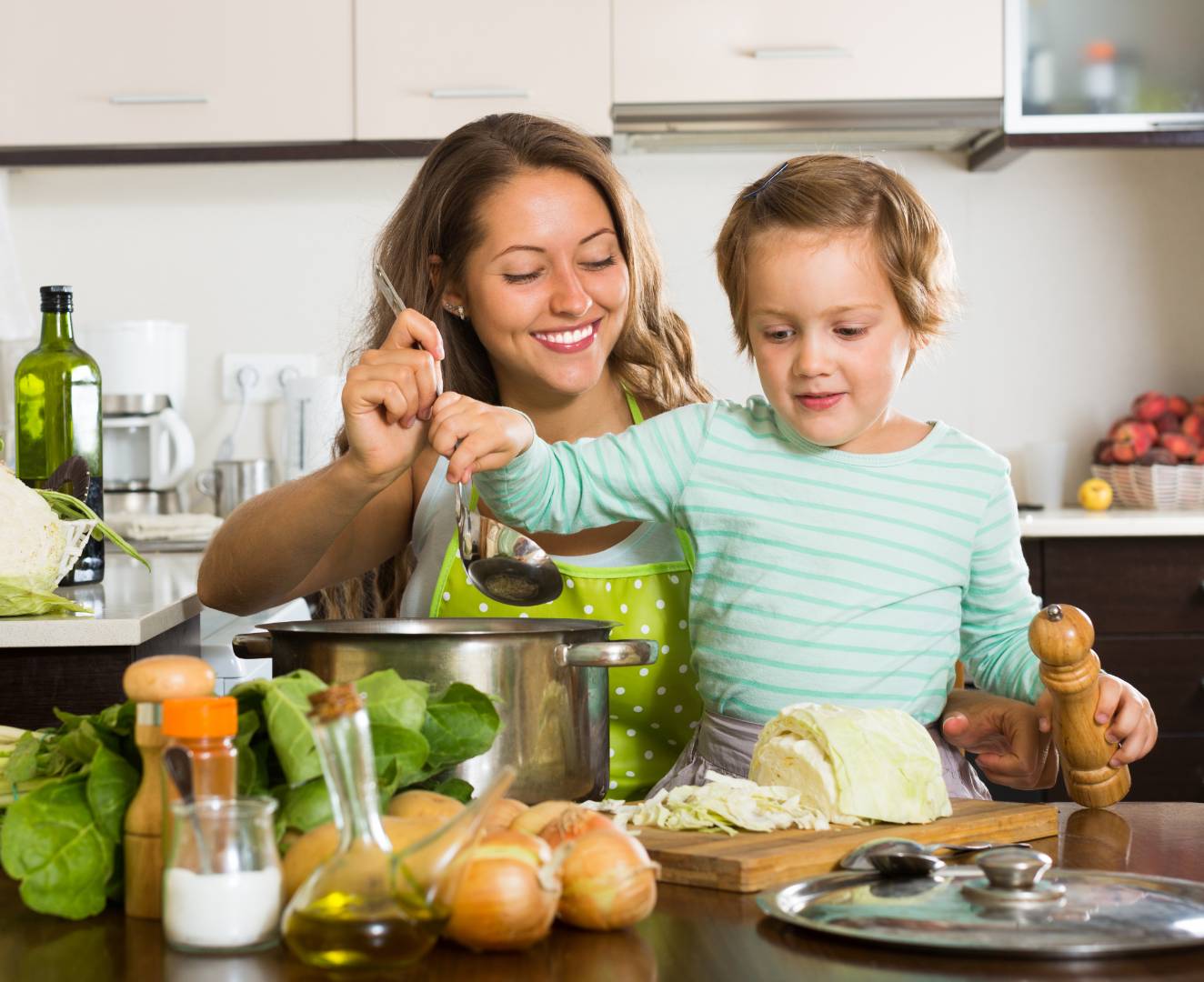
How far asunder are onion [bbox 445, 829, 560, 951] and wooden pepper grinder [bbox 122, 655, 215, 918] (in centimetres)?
15

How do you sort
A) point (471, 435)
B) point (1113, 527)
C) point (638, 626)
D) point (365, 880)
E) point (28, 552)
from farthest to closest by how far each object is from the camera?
1. point (1113, 527)
2. point (28, 552)
3. point (638, 626)
4. point (471, 435)
5. point (365, 880)

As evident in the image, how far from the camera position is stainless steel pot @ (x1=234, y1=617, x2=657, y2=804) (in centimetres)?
79

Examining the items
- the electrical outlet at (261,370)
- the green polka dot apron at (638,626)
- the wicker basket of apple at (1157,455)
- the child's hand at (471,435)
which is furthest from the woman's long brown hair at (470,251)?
the wicker basket of apple at (1157,455)

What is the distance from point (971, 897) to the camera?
66 centimetres

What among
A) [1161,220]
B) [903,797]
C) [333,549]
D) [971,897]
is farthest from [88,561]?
[1161,220]

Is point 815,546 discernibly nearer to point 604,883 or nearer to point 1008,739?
point 1008,739

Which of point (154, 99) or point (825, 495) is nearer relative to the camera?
point (825, 495)

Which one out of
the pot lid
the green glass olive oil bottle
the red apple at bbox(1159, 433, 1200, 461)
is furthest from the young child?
the red apple at bbox(1159, 433, 1200, 461)

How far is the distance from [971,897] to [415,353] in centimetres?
59

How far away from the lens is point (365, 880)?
58cm

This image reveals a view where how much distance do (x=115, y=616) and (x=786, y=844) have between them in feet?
3.07

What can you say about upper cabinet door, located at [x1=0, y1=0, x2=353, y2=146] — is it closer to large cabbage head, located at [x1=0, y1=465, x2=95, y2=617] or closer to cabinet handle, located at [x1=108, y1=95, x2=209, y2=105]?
cabinet handle, located at [x1=108, y1=95, x2=209, y2=105]

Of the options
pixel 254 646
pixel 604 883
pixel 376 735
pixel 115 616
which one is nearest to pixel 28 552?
pixel 115 616

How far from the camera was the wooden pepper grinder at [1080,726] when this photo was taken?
0.91 meters
